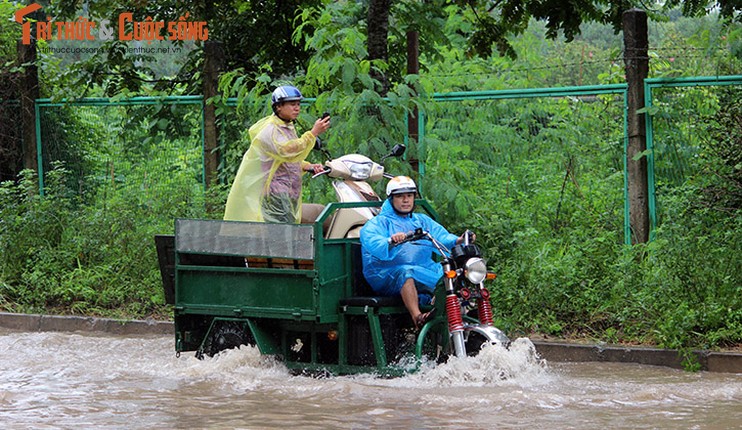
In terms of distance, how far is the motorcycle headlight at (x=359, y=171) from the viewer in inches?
384

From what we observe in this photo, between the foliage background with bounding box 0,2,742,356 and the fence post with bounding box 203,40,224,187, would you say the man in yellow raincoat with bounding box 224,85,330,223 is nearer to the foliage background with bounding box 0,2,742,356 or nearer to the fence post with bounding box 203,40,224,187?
the foliage background with bounding box 0,2,742,356

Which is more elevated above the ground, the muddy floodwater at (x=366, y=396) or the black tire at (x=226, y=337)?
the black tire at (x=226, y=337)

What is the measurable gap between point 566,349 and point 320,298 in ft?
8.19

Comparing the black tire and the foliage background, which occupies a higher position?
the foliage background

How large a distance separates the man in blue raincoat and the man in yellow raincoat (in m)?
0.94

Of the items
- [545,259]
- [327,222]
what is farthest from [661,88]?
[327,222]

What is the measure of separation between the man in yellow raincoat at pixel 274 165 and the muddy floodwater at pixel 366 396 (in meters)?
1.16

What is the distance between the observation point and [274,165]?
9.69 meters

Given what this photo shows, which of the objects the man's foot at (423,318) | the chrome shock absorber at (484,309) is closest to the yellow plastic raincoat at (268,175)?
the man's foot at (423,318)

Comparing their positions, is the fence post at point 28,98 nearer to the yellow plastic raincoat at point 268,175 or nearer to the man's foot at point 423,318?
the yellow plastic raincoat at point 268,175

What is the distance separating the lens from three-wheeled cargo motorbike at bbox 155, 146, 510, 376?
8.66 metres

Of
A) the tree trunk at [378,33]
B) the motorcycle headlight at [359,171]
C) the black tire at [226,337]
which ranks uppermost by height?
the tree trunk at [378,33]

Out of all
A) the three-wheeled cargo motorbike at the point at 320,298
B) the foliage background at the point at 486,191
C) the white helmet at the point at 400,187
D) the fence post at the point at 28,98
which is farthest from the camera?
the fence post at the point at 28,98

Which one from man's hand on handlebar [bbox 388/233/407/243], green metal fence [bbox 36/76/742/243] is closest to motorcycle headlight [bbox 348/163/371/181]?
man's hand on handlebar [bbox 388/233/407/243]
